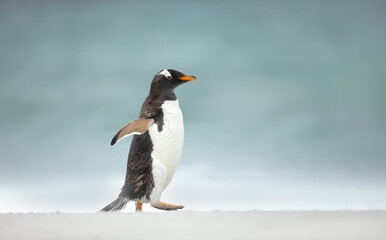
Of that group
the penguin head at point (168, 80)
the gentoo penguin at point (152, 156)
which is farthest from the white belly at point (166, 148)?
the penguin head at point (168, 80)

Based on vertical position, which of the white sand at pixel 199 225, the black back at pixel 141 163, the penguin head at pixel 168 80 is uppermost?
the penguin head at pixel 168 80

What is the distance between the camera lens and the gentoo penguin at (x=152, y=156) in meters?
2.91

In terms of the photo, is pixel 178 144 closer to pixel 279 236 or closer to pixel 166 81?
pixel 166 81

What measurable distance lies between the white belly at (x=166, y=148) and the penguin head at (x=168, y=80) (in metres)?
0.16

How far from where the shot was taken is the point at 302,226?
2.11 meters

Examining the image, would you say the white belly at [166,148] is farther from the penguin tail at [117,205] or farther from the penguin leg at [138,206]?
the penguin tail at [117,205]

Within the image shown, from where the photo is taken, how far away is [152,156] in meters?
2.92

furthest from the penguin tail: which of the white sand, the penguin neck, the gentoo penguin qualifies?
the penguin neck

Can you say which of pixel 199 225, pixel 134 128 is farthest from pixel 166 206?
pixel 199 225

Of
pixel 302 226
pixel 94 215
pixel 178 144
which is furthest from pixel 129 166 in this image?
pixel 302 226

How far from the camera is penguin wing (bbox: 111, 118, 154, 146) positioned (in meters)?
2.81

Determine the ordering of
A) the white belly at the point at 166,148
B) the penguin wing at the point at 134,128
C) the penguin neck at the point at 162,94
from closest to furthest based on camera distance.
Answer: the penguin wing at the point at 134,128 → the white belly at the point at 166,148 → the penguin neck at the point at 162,94

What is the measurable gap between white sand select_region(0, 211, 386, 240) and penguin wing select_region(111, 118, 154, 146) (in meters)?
0.62

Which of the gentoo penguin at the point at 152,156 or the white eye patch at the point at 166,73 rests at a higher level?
the white eye patch at the point at 166,73
